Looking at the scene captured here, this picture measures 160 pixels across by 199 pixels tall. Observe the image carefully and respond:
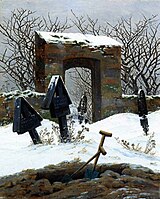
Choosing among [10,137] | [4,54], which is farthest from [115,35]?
[10,137]

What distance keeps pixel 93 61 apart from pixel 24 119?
4.30 metres

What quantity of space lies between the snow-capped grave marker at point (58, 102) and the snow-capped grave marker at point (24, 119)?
6.7 inches

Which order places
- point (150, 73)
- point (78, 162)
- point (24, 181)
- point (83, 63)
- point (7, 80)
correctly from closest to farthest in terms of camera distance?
point (24, 181)
point (78, 162)
point (83, 63)
point (7, 80)
point (150, 73)

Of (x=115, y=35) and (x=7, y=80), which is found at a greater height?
(x=115, y=35)

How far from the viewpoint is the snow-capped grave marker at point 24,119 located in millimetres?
3255

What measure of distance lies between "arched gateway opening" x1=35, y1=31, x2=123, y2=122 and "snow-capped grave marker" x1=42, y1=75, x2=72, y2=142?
11.1 ft

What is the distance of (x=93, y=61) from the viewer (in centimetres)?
745

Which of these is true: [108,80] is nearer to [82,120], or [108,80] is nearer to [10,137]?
[82,120]

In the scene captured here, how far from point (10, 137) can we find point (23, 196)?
2.56 metres

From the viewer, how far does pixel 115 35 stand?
12.9m

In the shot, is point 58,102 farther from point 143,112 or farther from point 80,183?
point 143,112

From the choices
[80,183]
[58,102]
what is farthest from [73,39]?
[80,183]

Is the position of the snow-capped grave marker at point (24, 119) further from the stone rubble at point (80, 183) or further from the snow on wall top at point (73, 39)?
the snow on wall top at point (73, 39)

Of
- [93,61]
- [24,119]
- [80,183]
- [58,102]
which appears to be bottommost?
[80,183]
